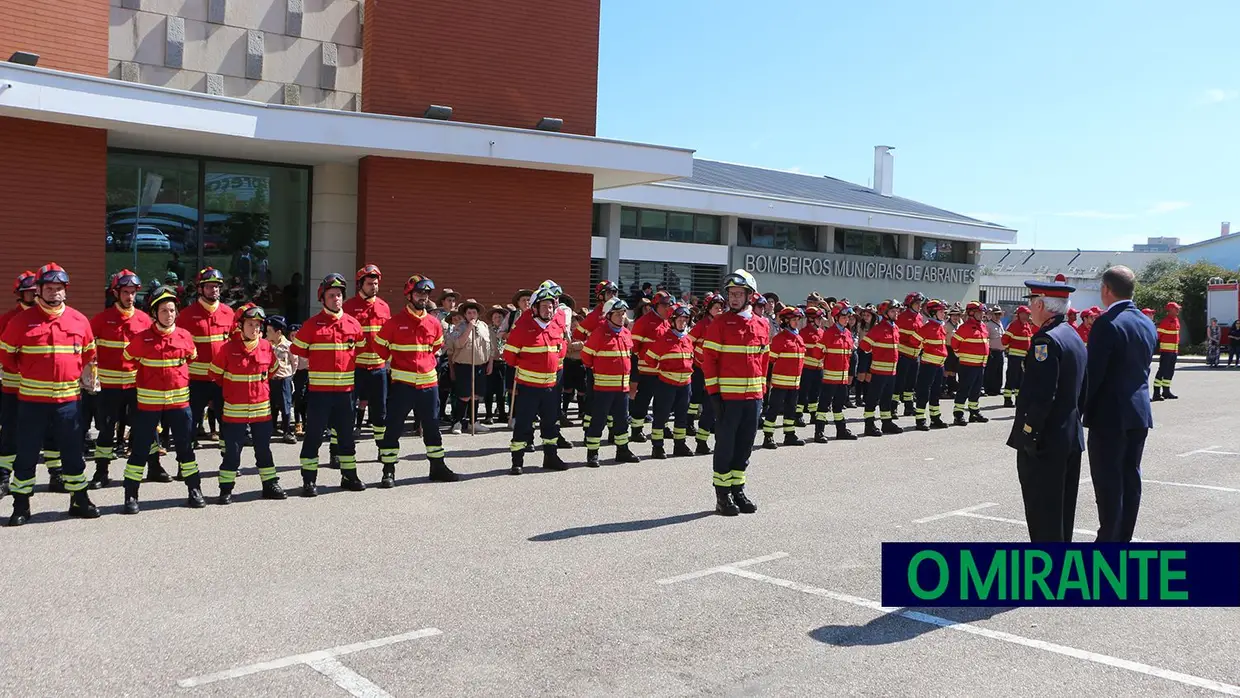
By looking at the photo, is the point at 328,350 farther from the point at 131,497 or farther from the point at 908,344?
the point at 908,344

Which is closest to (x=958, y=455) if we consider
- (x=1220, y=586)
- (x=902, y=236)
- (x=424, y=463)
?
(x=424, y=463)

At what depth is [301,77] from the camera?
19359 mm

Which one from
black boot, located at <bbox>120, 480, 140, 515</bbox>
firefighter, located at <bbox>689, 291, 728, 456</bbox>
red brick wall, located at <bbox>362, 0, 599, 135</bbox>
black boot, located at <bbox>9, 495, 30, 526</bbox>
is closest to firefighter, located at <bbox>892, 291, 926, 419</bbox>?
firefighter, located at <bbox>689, 291, 728, 456</bbox>

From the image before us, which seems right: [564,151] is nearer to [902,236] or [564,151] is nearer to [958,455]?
[958,455]

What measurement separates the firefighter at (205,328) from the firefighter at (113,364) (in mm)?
433

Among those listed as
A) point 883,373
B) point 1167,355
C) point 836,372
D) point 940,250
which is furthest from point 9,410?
point 940,250

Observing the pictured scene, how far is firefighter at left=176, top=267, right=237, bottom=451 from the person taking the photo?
35.0ft

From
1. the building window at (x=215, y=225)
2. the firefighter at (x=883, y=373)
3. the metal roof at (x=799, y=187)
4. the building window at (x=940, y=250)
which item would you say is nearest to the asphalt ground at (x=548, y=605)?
the firefighter at (x=883, y=373)

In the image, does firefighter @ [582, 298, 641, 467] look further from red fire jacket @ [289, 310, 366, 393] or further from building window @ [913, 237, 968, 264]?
building window @ [913, 237, 968, 264]

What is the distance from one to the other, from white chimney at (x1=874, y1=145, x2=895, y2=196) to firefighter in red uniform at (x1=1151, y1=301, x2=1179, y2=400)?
21.9 m

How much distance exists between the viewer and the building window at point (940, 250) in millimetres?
40938

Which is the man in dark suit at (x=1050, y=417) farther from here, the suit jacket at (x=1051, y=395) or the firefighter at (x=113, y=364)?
the firefighter at (x=113, y=364)

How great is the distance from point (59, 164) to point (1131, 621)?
15.6 metres

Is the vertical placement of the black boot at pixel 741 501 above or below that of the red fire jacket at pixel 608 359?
below
